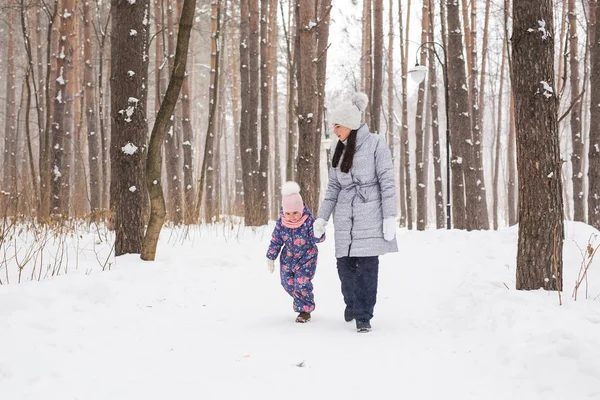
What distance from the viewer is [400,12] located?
1678 cm

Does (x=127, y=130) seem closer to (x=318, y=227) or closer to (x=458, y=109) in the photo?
(x=318, y=227)

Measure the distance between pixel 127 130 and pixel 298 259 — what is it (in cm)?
266

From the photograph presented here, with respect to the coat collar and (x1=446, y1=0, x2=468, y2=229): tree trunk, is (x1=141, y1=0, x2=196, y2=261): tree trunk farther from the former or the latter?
(x1=446, y1=0, x2=468, y2=229): tree trunk

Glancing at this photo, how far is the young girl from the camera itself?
403cm

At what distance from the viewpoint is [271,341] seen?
332cm

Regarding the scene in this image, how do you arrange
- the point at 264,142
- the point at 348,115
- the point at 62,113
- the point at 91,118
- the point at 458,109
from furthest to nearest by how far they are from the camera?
1. the point at 91,118
2. the point at 264,142
3. the point at 458,109
4. the point at 62,113
5. the point at 348,115

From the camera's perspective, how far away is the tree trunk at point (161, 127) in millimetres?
4832

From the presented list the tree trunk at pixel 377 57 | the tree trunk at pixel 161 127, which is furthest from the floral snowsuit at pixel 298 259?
the tree trunk at pixel 377 57

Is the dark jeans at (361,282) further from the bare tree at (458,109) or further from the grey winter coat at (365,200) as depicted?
the bare tree at (458,109)

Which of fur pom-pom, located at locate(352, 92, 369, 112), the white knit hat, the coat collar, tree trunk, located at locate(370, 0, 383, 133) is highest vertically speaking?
tree trunk, located at locate(370, 0, 383, 133)

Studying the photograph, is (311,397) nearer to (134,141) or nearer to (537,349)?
(537,349)

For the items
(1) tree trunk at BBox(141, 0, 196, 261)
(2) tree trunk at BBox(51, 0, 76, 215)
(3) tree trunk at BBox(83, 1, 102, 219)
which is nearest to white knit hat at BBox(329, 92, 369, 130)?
(1) tree trunk at BBox(141, 0, 196, 261)

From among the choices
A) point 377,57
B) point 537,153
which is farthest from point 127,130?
point 377,57

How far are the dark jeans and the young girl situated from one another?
0.32m
